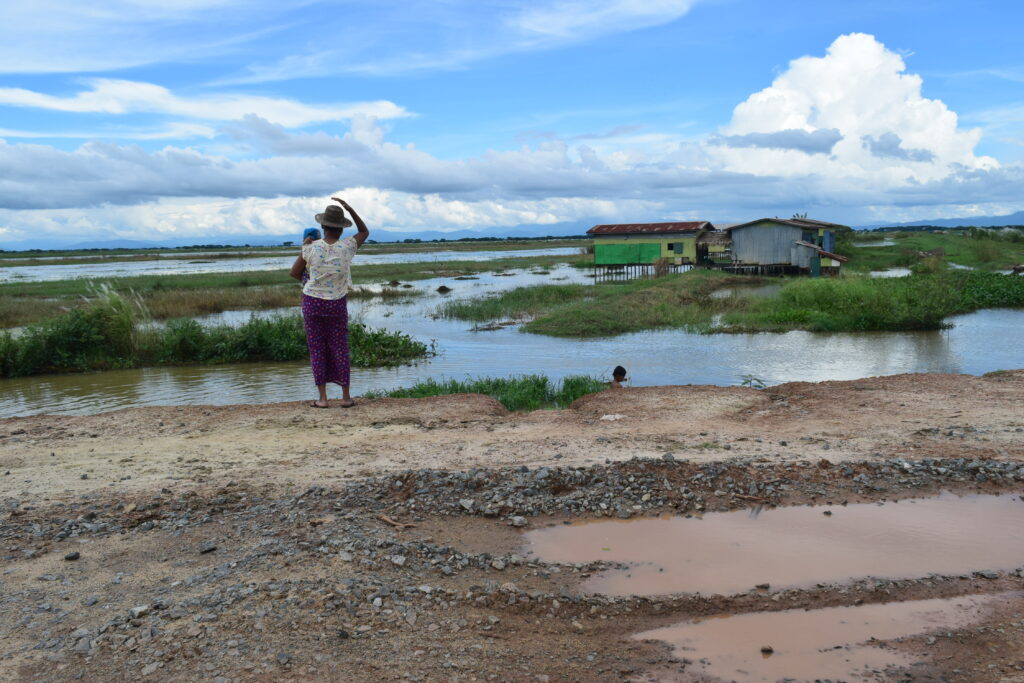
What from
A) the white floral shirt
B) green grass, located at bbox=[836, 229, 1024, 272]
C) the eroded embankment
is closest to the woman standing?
the white floral shirt

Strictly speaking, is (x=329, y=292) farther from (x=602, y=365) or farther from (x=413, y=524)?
(x=602, y=365)

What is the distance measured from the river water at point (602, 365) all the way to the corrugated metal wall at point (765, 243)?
57.6ft

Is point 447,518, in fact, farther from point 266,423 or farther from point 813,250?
point 813,250

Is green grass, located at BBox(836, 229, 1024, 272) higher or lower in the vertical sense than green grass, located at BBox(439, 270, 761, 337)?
higher

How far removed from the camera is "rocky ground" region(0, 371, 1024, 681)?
3102mm

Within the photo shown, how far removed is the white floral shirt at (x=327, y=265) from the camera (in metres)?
7.30

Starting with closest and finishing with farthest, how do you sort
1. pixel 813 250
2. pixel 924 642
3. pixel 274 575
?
1. pixel 924 642
2. pixel 274 575
3. pixel 813 250

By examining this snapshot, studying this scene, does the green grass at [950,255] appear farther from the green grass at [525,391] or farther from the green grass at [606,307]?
the green grass at [525,391]

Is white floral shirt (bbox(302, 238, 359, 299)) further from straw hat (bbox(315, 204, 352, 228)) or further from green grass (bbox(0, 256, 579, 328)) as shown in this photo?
green grass (bbox(0, 256, 579, 328))

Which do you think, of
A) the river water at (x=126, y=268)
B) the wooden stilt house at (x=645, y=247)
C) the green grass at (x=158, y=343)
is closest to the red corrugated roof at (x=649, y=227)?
the wooden stilt house at (x=645, y=247)

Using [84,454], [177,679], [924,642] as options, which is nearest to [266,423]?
[84,454]

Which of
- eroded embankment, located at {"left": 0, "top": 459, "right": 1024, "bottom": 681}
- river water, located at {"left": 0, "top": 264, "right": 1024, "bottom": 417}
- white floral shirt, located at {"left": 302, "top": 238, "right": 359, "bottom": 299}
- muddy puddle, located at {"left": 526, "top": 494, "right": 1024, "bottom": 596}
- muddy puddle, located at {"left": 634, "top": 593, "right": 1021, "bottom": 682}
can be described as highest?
white floral shirt, located at {"left": 302, "top": 238, "right": 359, "bottom": 299}

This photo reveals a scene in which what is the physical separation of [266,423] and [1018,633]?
6.17 m

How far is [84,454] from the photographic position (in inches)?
242
